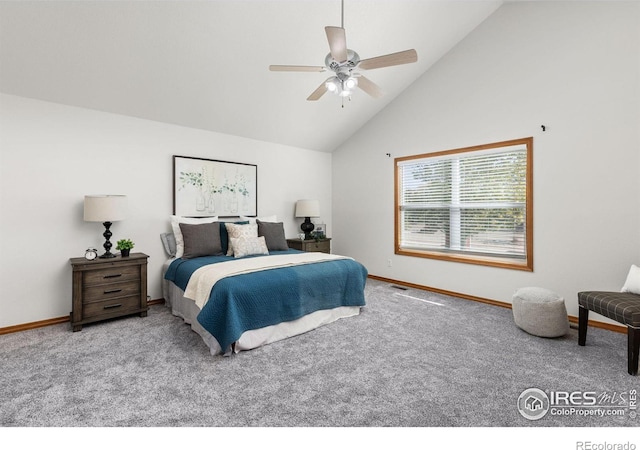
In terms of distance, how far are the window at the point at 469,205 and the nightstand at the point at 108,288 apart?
11.9 feet

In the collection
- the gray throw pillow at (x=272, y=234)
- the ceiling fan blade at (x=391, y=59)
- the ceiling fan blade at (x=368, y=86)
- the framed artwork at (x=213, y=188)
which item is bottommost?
the gray throw pillow at (x=272, y=234)

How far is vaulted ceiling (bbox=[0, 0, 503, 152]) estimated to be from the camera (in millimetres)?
2646

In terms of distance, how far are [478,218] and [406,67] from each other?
A: 231 cm

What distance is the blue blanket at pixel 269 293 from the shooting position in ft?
7.96

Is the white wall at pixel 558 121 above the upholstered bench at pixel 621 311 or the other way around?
above

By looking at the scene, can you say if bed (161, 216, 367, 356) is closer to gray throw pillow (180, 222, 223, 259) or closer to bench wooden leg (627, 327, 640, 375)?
gray throw pillow (180, 222, 223, 259)

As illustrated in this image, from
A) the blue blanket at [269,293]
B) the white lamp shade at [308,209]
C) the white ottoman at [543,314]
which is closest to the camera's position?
the blue blanket at [269,293]

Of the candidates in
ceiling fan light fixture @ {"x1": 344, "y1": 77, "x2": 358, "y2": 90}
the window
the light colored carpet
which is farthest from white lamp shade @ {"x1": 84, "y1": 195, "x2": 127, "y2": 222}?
the window

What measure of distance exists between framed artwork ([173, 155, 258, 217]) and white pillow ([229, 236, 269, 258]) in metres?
0.85

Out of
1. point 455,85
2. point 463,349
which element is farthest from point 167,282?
point 455,85

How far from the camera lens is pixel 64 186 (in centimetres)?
327

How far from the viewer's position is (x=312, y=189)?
5727 millimetres

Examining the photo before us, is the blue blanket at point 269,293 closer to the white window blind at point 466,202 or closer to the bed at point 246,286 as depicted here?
the bed at point 246,286

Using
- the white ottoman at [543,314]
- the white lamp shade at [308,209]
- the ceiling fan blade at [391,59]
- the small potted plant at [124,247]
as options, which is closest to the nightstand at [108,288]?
the small potted plant at [124,247]
